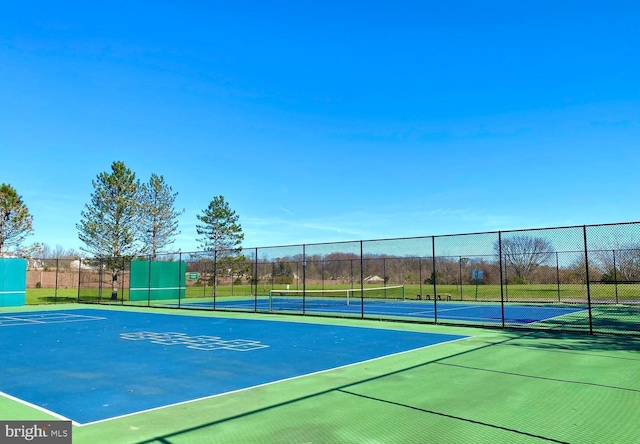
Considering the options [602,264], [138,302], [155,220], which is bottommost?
[138,302]

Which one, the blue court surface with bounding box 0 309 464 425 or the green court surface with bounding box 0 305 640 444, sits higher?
the green court surface with bounding box 0 305 640 444

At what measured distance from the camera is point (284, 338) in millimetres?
11781

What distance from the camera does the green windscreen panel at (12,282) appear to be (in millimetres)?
25875

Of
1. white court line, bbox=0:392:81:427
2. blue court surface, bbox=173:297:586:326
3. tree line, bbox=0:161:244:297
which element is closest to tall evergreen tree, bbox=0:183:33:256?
tree line, bbox=0:161:244:297

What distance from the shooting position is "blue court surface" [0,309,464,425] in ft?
20.1

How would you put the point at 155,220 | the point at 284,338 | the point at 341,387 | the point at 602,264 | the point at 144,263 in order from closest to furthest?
the point at 341,387, the point at 284,338, the point at 602,264, the point at 144,263, the point at 155,220

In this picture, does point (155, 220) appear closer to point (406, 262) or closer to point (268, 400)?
point (406, 262)

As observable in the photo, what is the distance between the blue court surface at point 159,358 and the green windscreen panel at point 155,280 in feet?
47.7

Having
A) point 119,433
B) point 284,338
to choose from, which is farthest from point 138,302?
point 119,433

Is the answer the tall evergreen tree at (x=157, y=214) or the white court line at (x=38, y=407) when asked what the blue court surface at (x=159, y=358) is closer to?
the white court line at (x=38, y=407)

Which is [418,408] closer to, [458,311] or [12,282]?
[458,311]

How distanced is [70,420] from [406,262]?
89.6ft

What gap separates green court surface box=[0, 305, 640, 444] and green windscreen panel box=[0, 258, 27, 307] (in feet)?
75.3

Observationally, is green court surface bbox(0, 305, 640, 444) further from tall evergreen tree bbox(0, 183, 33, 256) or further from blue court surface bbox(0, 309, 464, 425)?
tall evergreen tree bbox(0, 183, 33, 256)
